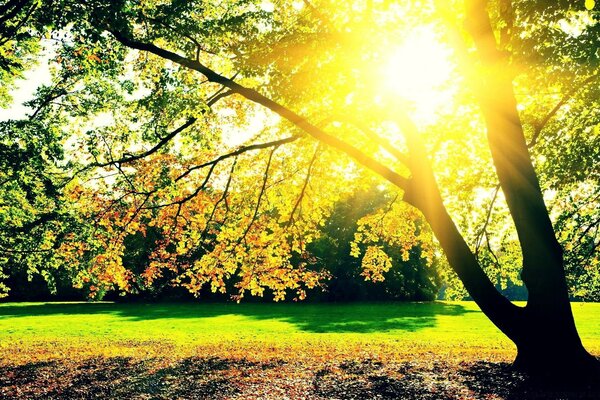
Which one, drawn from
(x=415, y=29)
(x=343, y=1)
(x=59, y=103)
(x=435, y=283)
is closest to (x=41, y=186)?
(x=59, y=103)

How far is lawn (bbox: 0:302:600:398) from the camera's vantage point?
10.4 metres

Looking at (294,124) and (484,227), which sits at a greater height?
(294,124)

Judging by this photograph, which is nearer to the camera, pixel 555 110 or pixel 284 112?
pixel 284 112

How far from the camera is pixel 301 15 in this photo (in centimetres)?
1170

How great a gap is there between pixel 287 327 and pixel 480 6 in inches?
845

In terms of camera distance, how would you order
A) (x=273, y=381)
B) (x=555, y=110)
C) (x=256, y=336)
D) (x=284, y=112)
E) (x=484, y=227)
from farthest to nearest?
(x=256, y=336) → (x=484, y=227) → (x=555, y=110) → (x=273, y=381) → (x=284, y=112)

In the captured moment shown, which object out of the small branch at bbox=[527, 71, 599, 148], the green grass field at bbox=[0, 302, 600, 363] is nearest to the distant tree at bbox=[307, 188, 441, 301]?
the green grass field at bbox=[0, 302, 600, 363]

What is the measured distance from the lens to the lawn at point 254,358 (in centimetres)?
1041

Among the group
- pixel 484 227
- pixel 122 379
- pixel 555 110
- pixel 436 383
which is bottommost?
pixel 122 379

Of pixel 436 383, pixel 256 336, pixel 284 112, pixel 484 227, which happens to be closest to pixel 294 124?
pixel 284 112

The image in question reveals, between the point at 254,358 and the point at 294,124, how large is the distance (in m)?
7.74

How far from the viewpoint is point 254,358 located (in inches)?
585

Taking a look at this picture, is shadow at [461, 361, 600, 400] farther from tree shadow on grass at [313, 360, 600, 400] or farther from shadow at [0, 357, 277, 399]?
shadow at [0, 357, 277, 399]

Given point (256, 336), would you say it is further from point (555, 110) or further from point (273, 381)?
point (555, 110)
